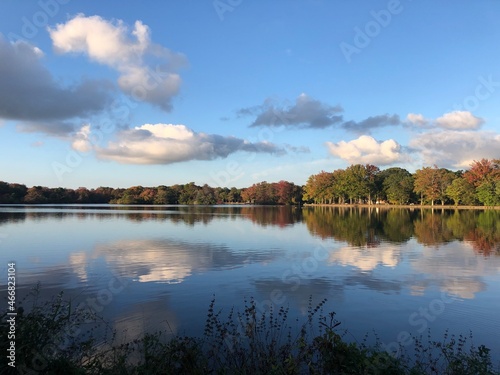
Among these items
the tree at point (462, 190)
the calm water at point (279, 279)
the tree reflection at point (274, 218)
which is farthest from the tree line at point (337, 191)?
the calm water at point (279, 279)

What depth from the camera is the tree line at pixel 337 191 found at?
74.5 metres

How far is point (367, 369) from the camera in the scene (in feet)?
13.0

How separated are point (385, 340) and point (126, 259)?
10990mm

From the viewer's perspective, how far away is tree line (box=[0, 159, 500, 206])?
7450 centimetres

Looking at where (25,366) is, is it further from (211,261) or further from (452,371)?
(211,261)

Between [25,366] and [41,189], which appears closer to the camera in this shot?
[25,366]

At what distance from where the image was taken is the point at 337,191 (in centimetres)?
9894

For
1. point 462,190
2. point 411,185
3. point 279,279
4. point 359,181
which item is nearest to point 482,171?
→ point 462,190

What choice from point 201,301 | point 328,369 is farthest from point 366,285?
point 328,369

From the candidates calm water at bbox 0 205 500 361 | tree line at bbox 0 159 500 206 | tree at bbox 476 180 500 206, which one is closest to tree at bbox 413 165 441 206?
tree line at bbox 0 159 500 206

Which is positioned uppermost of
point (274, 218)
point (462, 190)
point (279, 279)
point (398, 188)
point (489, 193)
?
point (398, 188)

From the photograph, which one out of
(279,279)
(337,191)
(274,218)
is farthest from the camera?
(337,191)

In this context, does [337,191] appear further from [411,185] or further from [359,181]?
[411,185]

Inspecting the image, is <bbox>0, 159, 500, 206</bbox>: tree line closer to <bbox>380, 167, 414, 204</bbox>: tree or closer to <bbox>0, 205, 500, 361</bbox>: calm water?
<bbox>380, 167, 414, 204</bbox>: tree
